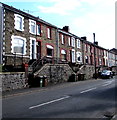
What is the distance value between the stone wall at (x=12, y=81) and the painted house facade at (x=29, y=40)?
7.91 feet

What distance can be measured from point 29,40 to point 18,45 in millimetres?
2311

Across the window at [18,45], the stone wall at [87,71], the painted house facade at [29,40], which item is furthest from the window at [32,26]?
the stone wall at [87,71]

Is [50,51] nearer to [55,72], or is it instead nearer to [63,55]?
[63,55]

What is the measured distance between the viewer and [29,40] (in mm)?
23438

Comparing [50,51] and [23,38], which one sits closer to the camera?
[23,38]

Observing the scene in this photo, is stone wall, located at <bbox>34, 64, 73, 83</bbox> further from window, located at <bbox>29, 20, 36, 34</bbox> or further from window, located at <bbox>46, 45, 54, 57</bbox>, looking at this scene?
window, located at <bbox>29, 20, 36, 34</bbox>

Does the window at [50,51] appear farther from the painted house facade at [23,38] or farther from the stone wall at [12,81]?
the stone wall at [12,81]

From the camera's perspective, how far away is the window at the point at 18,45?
2080cm

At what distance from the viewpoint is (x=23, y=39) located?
2234cm

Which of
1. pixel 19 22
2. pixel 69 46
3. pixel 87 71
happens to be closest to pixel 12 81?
pixel 19 22

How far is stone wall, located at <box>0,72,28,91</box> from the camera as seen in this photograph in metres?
15.7

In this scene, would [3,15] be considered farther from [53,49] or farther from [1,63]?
[53,49]

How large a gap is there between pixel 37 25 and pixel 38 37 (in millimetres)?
1820

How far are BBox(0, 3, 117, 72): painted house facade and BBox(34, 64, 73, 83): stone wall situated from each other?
5.61 feet
